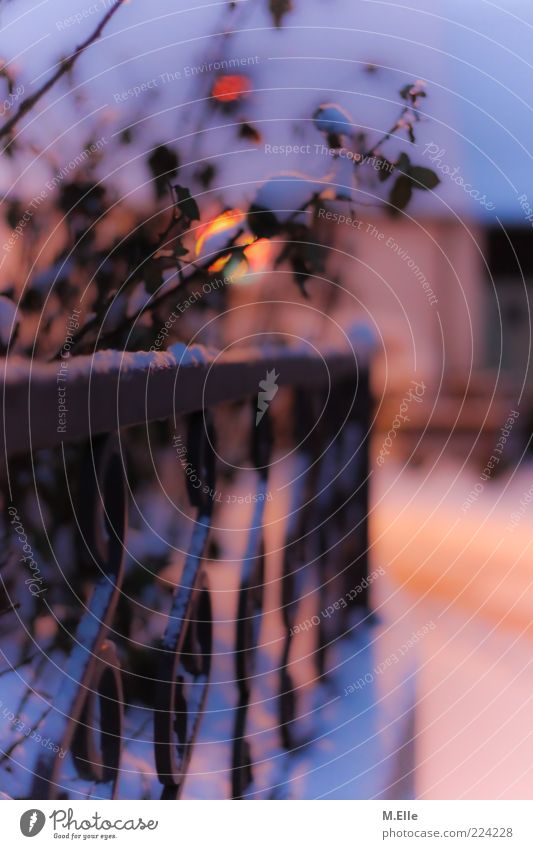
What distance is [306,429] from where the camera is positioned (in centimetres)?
112

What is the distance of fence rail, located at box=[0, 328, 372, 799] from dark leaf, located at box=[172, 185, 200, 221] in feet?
0.46

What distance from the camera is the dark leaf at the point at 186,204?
0.86 metres

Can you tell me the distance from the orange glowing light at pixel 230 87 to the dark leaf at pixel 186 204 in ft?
0.33

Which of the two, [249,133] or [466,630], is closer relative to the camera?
[249,133]

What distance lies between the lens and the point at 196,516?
32.2 inches

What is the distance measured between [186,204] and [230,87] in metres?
0.13

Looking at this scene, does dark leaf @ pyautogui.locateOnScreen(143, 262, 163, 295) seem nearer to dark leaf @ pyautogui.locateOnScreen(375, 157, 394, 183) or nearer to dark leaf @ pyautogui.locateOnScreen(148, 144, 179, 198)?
dark leaf @ pyautogui.locateOnScreen(148, 144, 179, 198)
